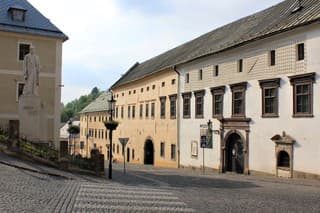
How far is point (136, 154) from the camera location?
2110 inches

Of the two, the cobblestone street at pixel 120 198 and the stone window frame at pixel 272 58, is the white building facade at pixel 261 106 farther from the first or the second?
the cobblestone street at pixel 120 198

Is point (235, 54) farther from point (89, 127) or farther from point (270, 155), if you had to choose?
point (89, 127)

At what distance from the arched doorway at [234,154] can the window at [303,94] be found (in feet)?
20.7

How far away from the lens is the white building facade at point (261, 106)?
2458cm

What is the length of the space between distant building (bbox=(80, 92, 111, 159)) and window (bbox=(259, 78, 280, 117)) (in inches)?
1704

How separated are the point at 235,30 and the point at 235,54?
245 inches

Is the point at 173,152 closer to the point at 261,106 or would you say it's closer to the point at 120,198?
the point at 261,106

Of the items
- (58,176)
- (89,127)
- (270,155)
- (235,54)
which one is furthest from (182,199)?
(89,127)

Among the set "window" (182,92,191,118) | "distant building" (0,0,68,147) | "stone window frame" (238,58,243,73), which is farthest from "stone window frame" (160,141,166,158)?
"stone window frame" (238,58,243,73)

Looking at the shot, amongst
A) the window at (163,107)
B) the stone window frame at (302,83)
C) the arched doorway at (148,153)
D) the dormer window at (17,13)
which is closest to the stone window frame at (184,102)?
the window at (163,107)

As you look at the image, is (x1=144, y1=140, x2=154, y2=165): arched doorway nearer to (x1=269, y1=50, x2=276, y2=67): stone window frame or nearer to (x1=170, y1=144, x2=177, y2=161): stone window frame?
→ (x1=170, y1=144, x2=177, y2=161): stone window frame

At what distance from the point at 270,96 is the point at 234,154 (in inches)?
234

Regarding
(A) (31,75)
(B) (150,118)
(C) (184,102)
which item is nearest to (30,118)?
(A) (31,75)

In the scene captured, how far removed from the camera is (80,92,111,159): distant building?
237ft
